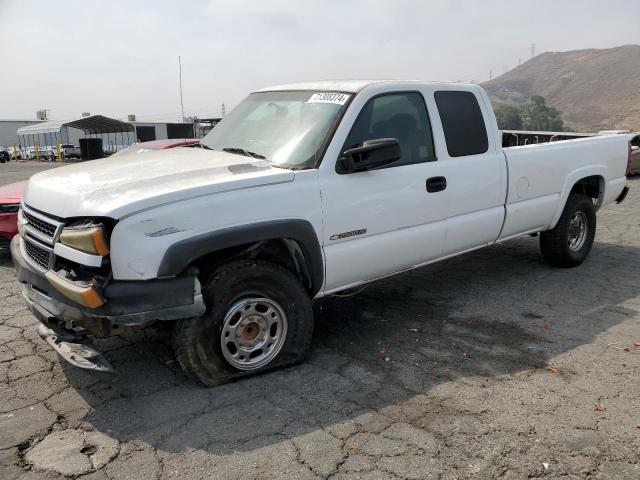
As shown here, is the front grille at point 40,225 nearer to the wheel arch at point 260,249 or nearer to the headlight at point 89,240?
the headlight at point 89,240

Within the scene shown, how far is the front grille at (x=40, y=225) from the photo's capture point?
3.42m

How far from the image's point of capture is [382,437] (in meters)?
3.04

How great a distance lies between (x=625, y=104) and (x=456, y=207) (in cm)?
8862

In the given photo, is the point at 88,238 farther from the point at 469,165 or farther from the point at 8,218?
the point at 8,218

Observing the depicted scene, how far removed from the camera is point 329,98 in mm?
4176

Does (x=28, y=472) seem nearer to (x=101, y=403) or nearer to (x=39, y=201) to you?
(x=101, y=403)

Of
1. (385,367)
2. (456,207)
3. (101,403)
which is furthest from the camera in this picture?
(456,207)

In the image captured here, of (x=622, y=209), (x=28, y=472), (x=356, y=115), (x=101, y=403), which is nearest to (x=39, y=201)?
(x=101, y=403)

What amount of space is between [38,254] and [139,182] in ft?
2.81

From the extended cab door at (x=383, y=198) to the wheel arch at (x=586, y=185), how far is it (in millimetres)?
1949

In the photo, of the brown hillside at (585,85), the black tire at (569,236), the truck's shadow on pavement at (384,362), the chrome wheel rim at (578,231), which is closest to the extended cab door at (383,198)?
the truck's shadow on pavement at (384,362)

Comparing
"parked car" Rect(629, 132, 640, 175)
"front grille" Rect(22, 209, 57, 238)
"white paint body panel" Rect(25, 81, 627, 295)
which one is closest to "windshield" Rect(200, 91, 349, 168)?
"white paint body panel" Rect(25, 81, 627, 295)

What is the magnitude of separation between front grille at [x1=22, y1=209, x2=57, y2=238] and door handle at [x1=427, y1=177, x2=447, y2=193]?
2.69 meters

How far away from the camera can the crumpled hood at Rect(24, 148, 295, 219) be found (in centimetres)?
313
